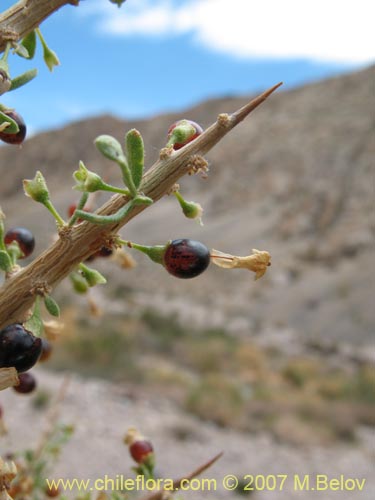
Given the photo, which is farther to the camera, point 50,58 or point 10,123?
point 50,58

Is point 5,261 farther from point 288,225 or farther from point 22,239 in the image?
point 288,225

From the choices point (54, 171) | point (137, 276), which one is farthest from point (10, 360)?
point (54, 171)

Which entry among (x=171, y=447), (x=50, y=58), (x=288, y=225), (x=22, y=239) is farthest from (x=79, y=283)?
(x=288, y=225)

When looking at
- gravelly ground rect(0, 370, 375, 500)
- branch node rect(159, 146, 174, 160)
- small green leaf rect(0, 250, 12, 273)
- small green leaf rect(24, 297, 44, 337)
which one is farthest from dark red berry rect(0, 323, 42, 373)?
gravelly ground rect(0, 370, 375, 500)

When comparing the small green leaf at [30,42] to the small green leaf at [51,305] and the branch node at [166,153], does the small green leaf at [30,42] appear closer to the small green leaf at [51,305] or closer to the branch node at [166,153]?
the branch node at [166,153]

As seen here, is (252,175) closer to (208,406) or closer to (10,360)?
(208,406)
